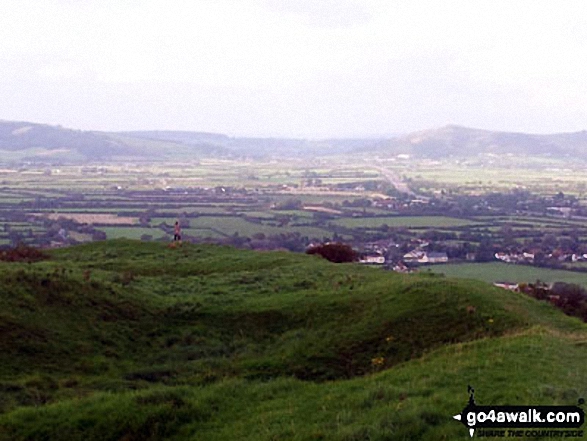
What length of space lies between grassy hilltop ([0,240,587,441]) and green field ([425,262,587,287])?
22363 millimetres

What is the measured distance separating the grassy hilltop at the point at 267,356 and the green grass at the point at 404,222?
52.8 meters

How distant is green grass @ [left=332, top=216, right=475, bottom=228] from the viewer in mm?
82000

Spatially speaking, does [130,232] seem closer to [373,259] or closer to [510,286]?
[373,259]

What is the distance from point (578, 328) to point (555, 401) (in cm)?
1242

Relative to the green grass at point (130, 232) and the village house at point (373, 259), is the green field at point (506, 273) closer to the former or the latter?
the village house at point (373, 259)

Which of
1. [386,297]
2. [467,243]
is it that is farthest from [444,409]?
[467,243]

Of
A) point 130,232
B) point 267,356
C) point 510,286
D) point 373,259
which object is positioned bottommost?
point 373,259

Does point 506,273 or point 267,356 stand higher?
point 267,356

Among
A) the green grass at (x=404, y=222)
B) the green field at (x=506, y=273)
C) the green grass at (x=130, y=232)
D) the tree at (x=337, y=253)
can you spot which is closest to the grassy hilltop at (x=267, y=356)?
the tree at (x=337, y=253)

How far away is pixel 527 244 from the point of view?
68.2 m

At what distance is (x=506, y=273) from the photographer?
52156 mm

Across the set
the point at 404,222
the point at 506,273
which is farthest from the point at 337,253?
the point at 404,222

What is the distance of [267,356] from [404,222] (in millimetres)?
66850

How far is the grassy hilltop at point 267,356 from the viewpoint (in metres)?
12.6
